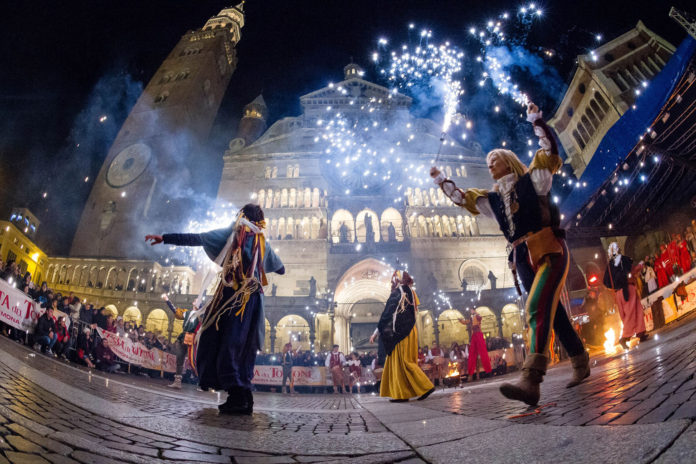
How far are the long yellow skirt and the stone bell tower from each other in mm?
32000

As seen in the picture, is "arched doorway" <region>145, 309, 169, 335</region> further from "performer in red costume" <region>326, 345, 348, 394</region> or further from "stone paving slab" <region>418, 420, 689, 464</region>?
"stone paving slab" <region>418, 420, 689, 464</region>

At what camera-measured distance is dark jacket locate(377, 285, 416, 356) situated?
5406 mm

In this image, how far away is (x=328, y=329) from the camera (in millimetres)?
23547

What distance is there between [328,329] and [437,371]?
38.6 ft

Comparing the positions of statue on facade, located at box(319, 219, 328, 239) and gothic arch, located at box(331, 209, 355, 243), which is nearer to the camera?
statue on facade, located at box(319, 219, 328, 239)

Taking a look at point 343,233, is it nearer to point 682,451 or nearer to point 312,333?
point 312,333

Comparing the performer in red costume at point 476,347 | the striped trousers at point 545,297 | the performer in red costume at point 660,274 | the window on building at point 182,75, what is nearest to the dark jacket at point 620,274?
the performer in red costume at point 476,347

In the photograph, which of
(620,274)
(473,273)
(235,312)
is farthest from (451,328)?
(235,312)

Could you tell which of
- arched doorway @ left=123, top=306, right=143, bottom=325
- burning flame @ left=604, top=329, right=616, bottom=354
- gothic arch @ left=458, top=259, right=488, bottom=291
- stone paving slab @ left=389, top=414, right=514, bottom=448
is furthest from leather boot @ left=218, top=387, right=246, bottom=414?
arched doorway @ left=123, top=306, right=143, bottom=325

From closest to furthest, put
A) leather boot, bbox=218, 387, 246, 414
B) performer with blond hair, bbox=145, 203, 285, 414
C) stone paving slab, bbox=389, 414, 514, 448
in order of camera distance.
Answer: stone paving slab, bbox=389, 414, 514, 448 → leather boot, bbox=218, 387, 246, 414 → performer with blond hair, bbox=145, 203, 285, 414

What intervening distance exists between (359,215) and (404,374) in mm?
24428

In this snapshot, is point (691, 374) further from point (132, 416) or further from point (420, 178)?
point (420, 178)

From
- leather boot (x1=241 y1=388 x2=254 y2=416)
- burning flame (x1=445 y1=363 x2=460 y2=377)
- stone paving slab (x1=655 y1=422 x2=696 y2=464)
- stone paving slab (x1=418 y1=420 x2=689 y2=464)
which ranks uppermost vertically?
stone paving slab (x1=655 y1=422 x2=696 y2=464)

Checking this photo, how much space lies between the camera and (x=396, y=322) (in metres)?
5.52
